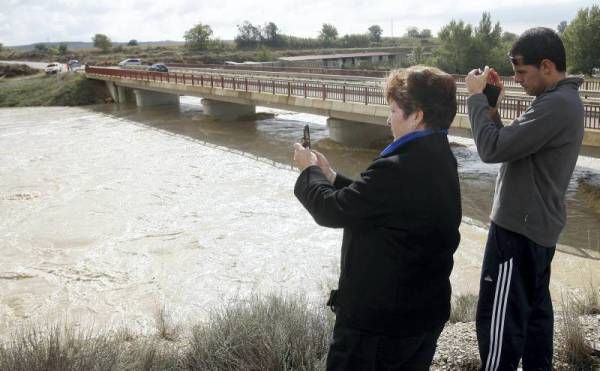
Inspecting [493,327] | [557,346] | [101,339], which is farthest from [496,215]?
[101,339]

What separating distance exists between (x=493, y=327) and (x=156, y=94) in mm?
39149

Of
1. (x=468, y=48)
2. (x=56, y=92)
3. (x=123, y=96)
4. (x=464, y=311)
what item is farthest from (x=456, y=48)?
(x=464, y=311)

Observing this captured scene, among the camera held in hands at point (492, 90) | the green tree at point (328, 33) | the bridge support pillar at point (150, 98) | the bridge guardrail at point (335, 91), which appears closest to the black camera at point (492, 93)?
the camera held in hands at point (492, 90)

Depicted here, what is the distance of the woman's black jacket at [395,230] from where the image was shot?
6.21 ft

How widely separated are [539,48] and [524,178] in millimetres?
604

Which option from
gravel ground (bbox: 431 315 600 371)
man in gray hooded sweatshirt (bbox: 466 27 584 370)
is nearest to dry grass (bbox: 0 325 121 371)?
gravel ground (bbox: 431 315 600 371)

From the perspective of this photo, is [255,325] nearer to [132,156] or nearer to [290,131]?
[132,156]

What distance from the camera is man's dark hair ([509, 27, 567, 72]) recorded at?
244 centimetres

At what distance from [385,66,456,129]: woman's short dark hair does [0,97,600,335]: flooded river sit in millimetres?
4601

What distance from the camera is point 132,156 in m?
20.5

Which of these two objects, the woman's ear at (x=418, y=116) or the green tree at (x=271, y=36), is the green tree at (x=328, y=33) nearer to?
the green tree at (x=271, y=36)

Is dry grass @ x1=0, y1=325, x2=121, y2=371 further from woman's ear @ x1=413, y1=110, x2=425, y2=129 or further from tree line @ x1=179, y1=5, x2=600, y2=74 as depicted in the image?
tree line @ x1=179, y1=5, x2=600, y2=74

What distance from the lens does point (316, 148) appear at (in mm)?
21234

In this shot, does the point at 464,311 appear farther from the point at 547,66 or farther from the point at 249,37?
the point at 249,37
